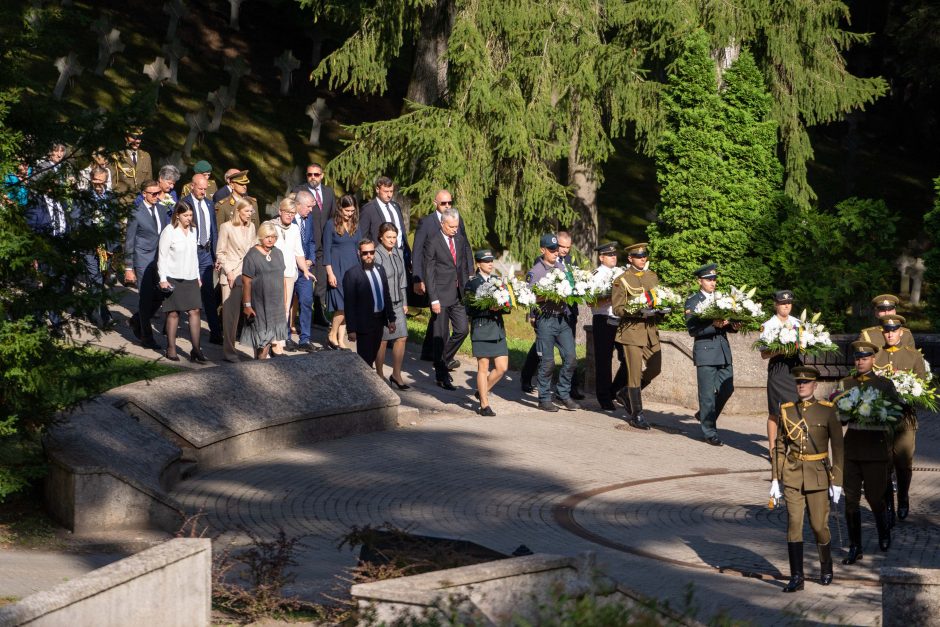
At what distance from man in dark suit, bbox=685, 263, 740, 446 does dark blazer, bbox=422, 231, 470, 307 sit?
3305 millimetres

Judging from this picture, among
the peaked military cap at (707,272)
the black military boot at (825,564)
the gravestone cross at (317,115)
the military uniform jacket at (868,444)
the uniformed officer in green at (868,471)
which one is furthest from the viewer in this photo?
the gravestone cross at (317,115)

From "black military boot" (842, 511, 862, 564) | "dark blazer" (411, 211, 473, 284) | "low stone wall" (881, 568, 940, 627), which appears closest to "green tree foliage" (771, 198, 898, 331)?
"dark blazer" (411, 211, 473, 284)

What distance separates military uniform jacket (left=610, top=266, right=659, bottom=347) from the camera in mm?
17156

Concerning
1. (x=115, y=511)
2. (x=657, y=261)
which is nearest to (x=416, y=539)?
(x=115, y=511)

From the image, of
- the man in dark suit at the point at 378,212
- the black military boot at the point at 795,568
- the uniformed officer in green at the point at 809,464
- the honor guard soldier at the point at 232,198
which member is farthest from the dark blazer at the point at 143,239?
the black military boot at the point at 795,568

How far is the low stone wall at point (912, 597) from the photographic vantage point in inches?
349

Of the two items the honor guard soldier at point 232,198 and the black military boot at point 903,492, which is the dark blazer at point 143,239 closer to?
the honor guard soldier at point 232,198

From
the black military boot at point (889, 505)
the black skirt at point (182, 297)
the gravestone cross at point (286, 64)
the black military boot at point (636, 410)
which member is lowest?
the black military boot at point (889, 505)

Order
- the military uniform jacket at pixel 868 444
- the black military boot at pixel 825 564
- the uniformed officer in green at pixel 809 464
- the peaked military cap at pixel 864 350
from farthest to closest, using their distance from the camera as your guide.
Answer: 1. the peaked military cap at pixel 864 350
2. the military uniform jacket at pixel 868 444
3. the uniformed officer in green at pixel 809 464
4. the black military boot at pixel 825 564

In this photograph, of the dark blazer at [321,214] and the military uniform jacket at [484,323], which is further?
the dark blazer at [321,214]

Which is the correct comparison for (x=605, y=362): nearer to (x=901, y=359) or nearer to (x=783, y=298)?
(x=783, y=298)

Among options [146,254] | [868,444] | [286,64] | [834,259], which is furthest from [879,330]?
[286,64]

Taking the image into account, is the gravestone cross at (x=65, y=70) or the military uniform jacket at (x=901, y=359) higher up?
the gravestone cross at (x=65, y=70)

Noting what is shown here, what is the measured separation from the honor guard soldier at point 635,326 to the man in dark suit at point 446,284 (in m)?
2.14
